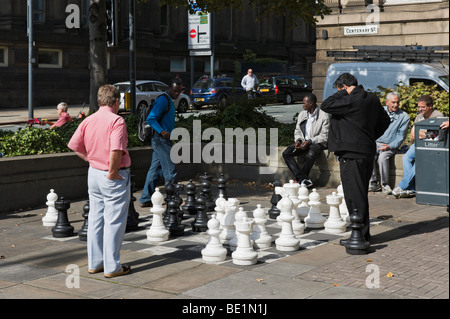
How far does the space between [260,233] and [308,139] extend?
4631 millimetres

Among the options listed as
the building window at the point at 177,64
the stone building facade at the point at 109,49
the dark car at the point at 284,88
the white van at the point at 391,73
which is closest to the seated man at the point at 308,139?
the white van at the point at 391,73

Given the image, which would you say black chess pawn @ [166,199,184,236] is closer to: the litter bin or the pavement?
the pavement

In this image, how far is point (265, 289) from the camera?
21.6ft

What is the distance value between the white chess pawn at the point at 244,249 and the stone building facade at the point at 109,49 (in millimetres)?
20445

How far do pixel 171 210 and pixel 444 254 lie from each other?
3302 mm

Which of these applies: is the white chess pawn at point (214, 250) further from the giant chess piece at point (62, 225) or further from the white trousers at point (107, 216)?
the giant chess piece at point (62, 225)

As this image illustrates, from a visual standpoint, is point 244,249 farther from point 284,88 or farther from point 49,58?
point 49,58

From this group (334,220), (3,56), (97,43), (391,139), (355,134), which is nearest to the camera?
(355,134)

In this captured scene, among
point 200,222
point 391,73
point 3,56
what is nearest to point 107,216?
point 200,222

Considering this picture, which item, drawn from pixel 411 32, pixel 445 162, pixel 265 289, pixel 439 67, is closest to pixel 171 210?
pixel 265 289

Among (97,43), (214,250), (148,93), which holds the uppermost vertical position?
(97,43)

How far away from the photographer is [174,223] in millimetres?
9070
